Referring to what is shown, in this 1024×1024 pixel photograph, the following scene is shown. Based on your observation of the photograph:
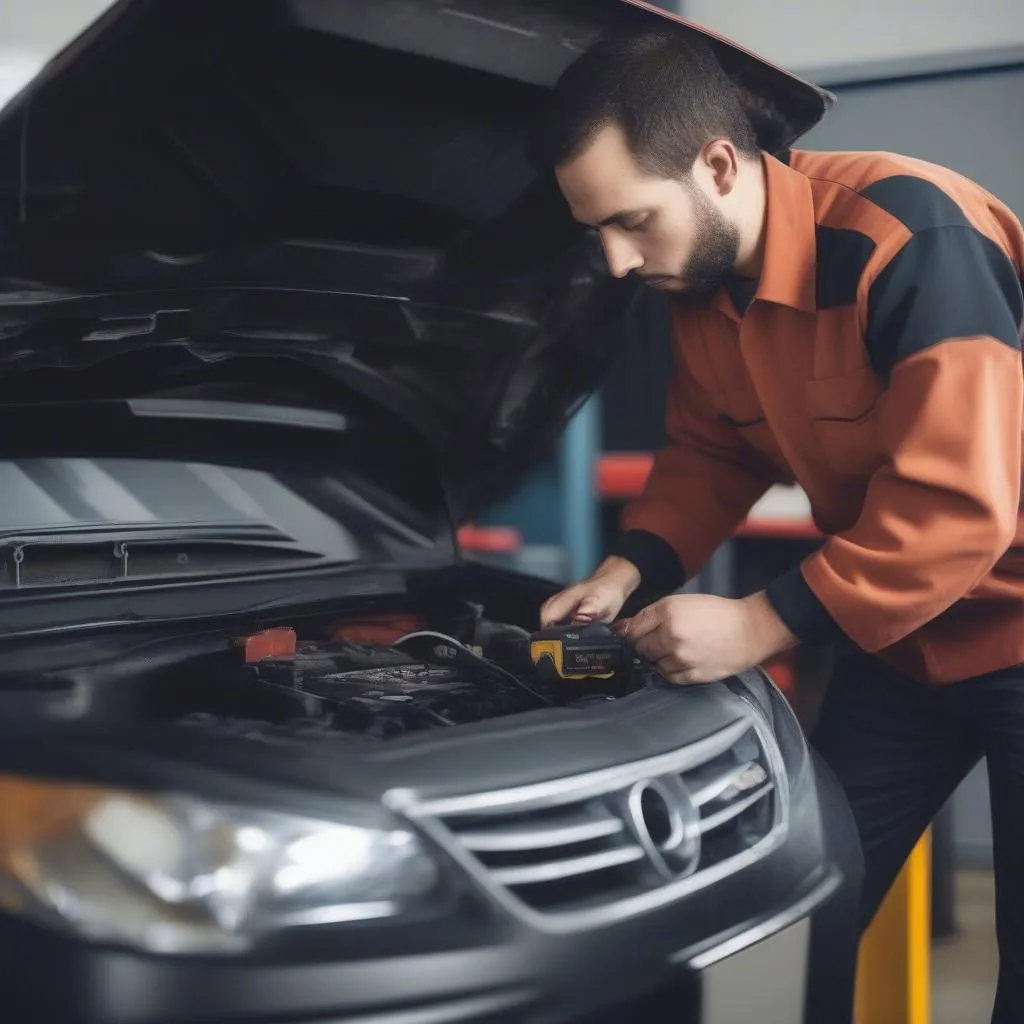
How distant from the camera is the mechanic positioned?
1.06 m

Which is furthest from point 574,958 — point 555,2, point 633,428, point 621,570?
point 633,428

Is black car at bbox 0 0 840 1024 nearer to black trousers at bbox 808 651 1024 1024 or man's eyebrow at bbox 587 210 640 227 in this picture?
man's eyebrow at bbox 587 210 640 227

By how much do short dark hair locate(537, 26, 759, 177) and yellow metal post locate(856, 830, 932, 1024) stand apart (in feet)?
3.37

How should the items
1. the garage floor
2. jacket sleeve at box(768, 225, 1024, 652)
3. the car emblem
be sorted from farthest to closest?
the garage floor < jacket sleeve at box(768, 225, 1024, 652) < the car emblem

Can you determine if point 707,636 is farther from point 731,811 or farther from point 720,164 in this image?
point 720,164

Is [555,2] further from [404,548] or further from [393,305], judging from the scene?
[404,548]

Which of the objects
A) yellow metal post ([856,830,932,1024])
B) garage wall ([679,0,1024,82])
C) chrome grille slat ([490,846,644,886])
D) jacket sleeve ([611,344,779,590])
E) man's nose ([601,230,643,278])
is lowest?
yellow metal post ([856,830,932,1024])

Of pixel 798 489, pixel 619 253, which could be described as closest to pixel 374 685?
pixel 619 253

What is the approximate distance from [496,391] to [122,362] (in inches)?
20.7

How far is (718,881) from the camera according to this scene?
90 centimetres

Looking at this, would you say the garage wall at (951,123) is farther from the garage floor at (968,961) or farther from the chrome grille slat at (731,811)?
the chrome grille slat at (731,811)

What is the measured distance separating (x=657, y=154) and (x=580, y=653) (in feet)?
1.69

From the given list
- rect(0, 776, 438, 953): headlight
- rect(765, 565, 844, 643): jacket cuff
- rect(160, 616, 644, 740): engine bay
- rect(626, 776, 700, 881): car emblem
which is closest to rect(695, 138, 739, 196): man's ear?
rect(765, 565, 844, 643): jacket cuff

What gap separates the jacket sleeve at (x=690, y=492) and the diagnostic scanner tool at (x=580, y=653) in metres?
0.31
